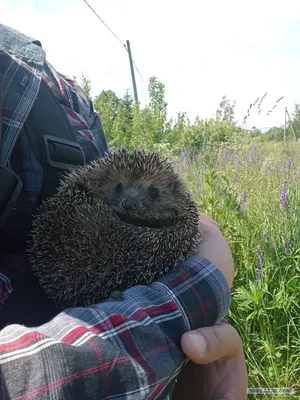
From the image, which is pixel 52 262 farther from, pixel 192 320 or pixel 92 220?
pixel 192 320

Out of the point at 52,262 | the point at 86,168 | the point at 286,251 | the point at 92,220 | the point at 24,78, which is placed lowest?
the point at 286,251

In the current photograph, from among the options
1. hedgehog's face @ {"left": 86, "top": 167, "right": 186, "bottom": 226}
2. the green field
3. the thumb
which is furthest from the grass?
the thumb

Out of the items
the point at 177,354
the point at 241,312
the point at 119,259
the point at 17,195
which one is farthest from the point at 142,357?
the point at 241,312

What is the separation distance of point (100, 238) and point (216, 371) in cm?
62

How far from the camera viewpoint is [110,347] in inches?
45.3

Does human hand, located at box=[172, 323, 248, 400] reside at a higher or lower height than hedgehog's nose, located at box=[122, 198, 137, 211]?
lower

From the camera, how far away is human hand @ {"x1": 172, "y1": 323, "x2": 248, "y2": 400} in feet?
4.62

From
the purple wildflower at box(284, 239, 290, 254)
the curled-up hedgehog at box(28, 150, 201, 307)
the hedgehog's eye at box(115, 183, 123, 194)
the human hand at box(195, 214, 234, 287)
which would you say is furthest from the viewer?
the purple wildflower at box(284, 239, 290, 254)

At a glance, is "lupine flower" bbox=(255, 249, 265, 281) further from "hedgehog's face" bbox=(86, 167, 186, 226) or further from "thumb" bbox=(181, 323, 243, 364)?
"thumb" bbox=(181, 323, 243, 364)

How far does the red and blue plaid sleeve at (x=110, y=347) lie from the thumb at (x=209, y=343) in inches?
1.0

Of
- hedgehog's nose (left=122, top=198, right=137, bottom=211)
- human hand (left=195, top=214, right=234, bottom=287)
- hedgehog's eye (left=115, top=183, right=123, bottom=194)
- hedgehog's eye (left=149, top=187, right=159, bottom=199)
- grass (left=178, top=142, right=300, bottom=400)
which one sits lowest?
grass (left=178, top=142, right=300, bottom=400)

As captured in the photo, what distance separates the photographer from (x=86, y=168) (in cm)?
189

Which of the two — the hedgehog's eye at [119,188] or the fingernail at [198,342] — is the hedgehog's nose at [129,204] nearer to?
the hedgehog's eye at [119,188]

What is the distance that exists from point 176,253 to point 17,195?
1.93ft
